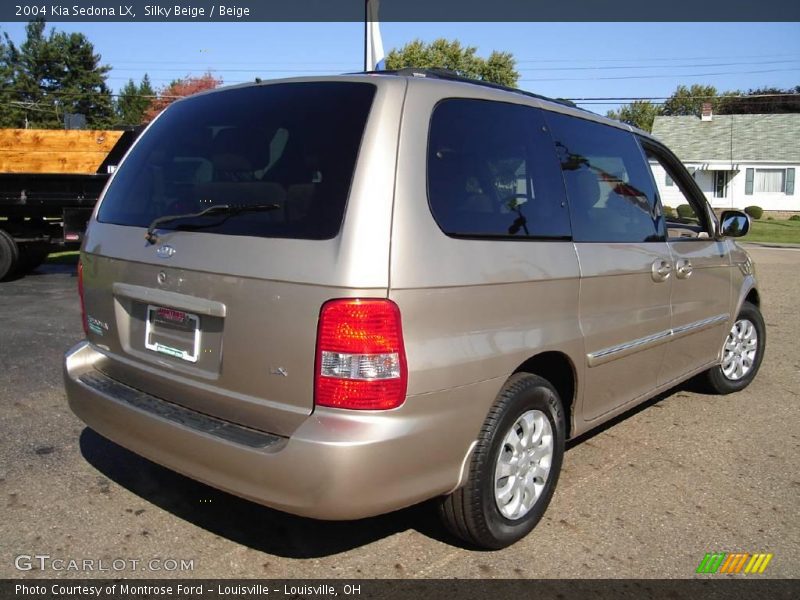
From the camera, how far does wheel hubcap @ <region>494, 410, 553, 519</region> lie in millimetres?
2924

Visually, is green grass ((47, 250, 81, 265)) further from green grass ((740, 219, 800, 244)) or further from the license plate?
green grass ((740, 219, 800, 244))

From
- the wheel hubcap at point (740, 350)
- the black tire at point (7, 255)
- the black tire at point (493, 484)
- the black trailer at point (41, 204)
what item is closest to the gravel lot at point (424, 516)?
the black tire at point (493, 484)

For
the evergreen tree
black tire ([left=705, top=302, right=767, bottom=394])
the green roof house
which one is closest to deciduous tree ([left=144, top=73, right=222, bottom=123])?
the evergreen tree

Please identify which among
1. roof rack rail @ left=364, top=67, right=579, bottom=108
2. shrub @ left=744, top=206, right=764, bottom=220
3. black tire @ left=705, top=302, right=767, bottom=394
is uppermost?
shrub @ left=744, top=206, right=764, bottom=220

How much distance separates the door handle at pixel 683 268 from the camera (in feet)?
13.4

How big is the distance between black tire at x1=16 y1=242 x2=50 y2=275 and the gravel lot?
6821 millimetres

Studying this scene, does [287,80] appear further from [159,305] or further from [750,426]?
[750,426]

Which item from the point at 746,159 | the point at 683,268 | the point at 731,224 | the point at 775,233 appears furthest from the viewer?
the point at 746,159

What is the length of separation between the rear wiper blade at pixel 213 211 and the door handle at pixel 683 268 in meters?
2.60

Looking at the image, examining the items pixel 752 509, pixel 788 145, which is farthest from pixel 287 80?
pixel 788 145

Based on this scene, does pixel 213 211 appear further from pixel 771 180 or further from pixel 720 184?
pixel 720 184

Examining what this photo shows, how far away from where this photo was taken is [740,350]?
5.34 meters

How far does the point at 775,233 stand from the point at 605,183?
1072 inches

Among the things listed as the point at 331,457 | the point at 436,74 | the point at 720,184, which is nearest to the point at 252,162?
the point at 436,74
